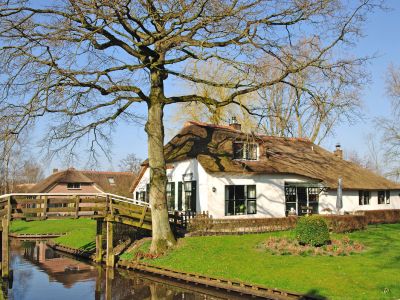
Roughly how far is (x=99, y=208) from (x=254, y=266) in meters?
8.96

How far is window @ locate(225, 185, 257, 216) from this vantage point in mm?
27531

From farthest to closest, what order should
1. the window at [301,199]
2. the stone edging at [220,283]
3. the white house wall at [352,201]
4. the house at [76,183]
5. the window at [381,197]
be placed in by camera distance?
the house at [76,183]
the window at [381,197]
the white house wall at [352,201]
the window at [301,199]
the stone edging at [220,283]

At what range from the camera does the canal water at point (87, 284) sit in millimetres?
15430

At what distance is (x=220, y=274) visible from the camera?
53.6 feet

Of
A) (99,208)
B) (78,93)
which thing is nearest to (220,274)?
(99,208)

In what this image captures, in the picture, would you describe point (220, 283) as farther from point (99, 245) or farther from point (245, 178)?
point (245, 178)

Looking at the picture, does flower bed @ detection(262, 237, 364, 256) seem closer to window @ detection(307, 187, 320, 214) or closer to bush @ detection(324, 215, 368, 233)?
bush @ detection(324, 215, 368, 233)

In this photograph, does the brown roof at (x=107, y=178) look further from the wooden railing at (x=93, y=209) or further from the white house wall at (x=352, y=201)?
the wooden railing at (x=93, y=209)

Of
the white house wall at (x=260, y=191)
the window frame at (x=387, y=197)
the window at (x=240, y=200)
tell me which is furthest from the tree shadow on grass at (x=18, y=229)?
the window frame at (x=387, y=197)

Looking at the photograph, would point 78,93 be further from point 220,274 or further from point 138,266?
point 220,274

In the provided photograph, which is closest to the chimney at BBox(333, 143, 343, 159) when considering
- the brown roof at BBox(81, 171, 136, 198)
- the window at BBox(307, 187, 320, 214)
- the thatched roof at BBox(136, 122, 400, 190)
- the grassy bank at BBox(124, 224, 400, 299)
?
the thatched roof at BBox(136, 122, 400, 190)

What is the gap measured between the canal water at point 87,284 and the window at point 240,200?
9.17 metres

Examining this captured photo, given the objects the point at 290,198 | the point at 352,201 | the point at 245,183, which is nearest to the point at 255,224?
the point at 245,183

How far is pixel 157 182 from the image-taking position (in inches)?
835
